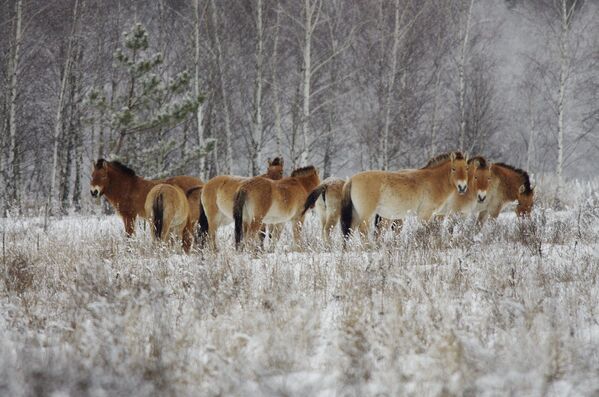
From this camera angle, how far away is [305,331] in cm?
354

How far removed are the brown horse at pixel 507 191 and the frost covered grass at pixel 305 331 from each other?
17.2ft

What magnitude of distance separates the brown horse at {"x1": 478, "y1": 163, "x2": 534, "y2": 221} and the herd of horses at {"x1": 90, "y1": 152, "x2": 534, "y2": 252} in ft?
4.67

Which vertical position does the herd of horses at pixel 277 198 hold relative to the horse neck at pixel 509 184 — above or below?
below

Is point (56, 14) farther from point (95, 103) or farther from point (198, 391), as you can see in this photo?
point (198, 391)

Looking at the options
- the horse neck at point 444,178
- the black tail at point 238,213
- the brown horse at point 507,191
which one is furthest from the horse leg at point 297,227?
the brown horse at point 507,191

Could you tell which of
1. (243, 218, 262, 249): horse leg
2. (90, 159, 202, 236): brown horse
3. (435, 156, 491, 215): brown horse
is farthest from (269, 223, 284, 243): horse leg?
(435, 156, 491, 215): brown horse

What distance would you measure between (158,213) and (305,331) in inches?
194

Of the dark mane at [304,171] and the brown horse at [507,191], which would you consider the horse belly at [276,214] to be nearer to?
the dark mane at [304,171]

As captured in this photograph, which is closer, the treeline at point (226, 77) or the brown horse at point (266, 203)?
the brown horse at point (266, 203)

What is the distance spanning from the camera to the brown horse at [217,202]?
28.0 feet

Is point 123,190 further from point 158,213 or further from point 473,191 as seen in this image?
point 473,191

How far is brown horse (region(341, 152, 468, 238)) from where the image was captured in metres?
8.48

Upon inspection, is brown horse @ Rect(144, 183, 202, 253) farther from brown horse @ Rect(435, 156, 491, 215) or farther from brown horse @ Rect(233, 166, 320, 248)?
brown horse @ Rect(435, 156, 491, 215)

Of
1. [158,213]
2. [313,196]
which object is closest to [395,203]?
[313,196]
